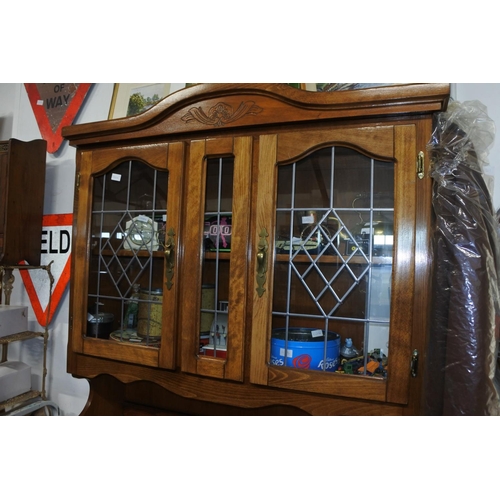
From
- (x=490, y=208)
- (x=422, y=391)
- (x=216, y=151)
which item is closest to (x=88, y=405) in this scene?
(x=216, y=151)

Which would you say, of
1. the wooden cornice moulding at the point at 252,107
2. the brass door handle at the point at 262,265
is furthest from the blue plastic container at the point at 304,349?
the wooden cornice moulding at the point at 252,107

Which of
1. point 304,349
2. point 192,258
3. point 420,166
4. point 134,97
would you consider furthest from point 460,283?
point 134,97

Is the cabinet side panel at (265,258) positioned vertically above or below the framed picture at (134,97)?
below

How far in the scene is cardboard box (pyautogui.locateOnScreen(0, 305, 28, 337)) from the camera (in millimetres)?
1572

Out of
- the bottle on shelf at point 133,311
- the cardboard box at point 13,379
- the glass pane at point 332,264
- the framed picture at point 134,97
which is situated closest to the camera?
the glass pane at point 332,264

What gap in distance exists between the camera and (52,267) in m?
1.87

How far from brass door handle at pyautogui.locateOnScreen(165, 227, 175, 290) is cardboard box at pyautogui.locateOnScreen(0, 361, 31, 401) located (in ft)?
3.30

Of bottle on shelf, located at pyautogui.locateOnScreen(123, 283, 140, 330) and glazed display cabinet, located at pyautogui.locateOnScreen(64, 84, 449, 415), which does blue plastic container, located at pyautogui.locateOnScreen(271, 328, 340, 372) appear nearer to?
glazed display cabinet, located at pyautogui.locateOnScreen(64, 84, 449, 415)

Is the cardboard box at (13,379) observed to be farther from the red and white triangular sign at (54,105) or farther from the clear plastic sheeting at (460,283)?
the clear plastic sheeting at (460,283)

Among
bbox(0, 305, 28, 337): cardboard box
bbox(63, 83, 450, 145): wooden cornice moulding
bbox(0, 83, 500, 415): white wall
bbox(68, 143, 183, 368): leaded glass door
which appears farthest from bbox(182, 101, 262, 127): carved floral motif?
bbox(0, 305, 28, 337): cardboard box

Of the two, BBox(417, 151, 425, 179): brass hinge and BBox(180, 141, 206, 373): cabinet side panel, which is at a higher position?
BBox(417, 151, 425, 179): brass hinge

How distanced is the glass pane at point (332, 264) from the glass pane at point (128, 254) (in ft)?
1.30

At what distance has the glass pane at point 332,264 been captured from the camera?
955mm

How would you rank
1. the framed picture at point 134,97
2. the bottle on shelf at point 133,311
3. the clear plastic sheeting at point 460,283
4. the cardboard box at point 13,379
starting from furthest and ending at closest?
1. the framed picture at point 134,97
2. the cardboard box at point 13,379
3. the bottle on shelf at point 133,311
4. the clear plastic sheeting at point 460,283
